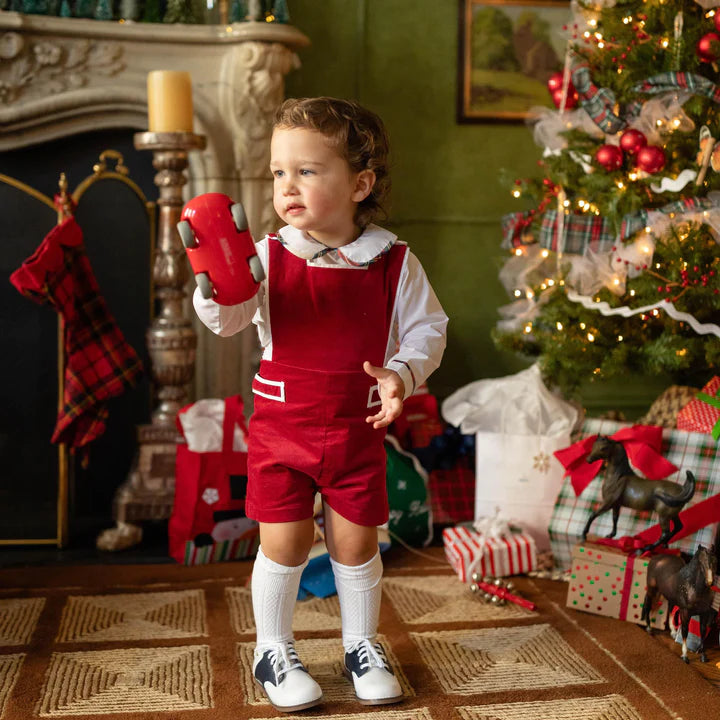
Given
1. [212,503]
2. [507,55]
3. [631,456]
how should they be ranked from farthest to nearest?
[507,55] < [212,503] < [631,456]

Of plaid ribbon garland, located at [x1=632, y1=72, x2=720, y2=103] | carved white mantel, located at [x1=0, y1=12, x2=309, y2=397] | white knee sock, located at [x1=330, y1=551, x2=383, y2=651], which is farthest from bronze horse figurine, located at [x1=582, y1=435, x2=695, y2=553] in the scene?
carved white mantel, located at [x1=0, y1=12, x2=309, y2=397]

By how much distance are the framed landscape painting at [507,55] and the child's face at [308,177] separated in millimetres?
1845

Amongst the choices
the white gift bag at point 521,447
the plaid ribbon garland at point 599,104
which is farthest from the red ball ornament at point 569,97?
the white gift bag at point 521,447

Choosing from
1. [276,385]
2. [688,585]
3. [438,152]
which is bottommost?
[688,585]

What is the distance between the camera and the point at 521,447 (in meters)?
2.60

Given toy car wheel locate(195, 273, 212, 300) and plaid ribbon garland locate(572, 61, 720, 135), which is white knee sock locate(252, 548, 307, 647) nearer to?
toy car wheel locate(195, 273, 212, 300)

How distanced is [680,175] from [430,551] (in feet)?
4.06

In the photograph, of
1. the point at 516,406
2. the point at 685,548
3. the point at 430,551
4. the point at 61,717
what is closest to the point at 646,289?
the point at 516,406

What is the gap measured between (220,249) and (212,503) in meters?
1.19

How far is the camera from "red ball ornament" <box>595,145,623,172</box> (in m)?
2.50

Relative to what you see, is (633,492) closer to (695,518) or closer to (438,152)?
(695,518)

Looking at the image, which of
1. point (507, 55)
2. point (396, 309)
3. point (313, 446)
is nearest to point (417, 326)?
point (396, 309)

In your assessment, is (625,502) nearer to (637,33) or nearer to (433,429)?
(433,429)

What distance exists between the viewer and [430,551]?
268 centimetres
